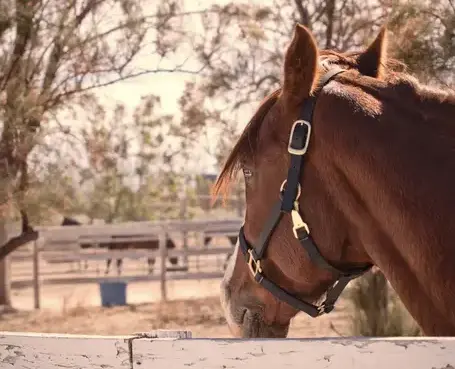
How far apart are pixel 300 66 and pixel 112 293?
383 inches

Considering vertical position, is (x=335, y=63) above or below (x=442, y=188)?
above

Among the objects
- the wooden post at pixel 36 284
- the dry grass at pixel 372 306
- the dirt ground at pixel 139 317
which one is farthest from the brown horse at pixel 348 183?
the wooden post at pixel 36 284

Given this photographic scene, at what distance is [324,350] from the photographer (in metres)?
1.52

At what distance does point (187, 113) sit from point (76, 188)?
2.64 metres

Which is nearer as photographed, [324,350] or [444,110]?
[324,350]

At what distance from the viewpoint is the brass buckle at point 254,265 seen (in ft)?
6.94

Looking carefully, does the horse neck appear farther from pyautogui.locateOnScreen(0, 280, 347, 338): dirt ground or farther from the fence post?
the fence post

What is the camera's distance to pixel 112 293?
11125 mm

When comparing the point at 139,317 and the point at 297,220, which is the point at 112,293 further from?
the point at 297,220

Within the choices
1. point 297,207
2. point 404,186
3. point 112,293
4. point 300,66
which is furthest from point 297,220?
point 112,293

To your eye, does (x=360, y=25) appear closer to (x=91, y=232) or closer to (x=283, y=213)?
(x=283, y=213)

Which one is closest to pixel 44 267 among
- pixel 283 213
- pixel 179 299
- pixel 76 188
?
pixel 179 299

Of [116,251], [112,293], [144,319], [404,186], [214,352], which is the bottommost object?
[112,293]

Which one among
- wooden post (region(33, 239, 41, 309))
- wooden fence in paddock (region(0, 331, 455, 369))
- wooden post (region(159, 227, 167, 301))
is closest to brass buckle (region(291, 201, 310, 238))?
wooden fence in paddock (region(0, 331, 455, 369))
